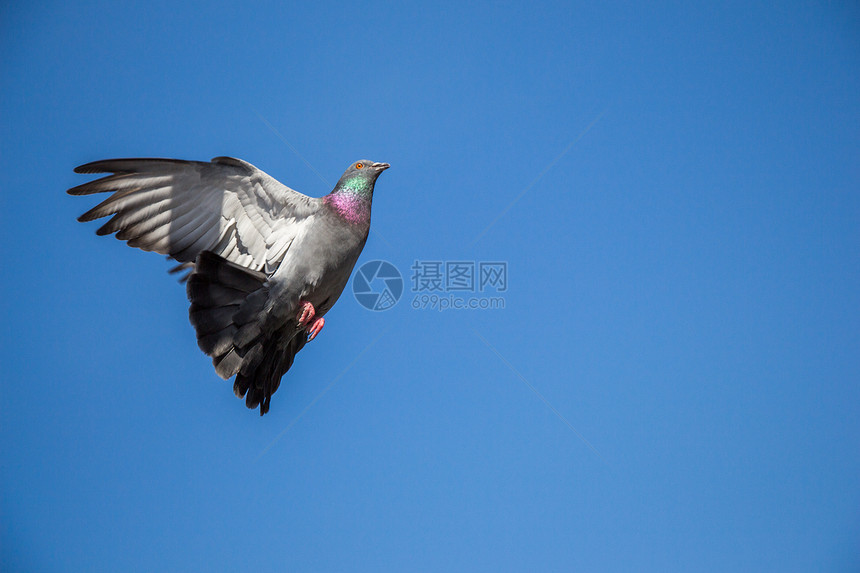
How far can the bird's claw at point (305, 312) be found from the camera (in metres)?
4.82

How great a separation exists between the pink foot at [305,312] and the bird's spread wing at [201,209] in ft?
1.81

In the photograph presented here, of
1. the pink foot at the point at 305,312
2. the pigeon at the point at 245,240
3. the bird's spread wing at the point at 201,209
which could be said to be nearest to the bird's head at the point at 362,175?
the pigeon at the point at 245,240

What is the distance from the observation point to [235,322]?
454 cm

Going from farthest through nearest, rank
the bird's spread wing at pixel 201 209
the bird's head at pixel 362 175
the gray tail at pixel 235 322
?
1. the bird's head at pixel 362 175
2. the bird's spread wing at pixel 201 209
3. the gray tail at pixel 235 322

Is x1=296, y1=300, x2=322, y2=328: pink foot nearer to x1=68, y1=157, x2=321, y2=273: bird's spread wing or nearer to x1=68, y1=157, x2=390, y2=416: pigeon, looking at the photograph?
x1=68, y1=157, x2=390, y2=416: pigeon

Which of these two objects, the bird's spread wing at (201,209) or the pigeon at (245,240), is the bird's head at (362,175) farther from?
the bird's spread wing at (201,209)

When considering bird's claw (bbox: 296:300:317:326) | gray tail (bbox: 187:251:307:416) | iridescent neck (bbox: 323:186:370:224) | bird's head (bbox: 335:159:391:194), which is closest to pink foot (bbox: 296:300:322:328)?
bird's claw (bbox: 296:300:317:326)

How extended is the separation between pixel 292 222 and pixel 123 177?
1514 mm

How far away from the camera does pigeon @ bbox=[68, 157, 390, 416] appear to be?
4.52 meters

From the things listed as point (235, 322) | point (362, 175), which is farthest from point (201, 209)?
point (362, 175)

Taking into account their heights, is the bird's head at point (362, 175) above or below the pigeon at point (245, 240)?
above

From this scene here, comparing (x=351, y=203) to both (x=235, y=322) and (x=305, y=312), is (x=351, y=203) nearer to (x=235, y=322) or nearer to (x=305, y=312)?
(x=305, y=312)

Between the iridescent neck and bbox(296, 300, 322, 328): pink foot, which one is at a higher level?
the iridescent neck

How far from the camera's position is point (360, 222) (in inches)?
191
